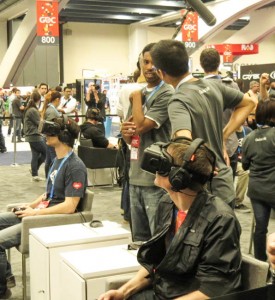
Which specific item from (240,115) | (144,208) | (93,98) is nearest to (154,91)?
(240,115)

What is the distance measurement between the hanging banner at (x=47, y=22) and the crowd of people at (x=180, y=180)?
1071 cm

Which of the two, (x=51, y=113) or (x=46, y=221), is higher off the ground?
(x=51, y=113)

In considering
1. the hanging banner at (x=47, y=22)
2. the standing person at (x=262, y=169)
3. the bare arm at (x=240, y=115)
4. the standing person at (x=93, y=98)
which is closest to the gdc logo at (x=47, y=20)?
the hanging banner at (x=47, y=22)

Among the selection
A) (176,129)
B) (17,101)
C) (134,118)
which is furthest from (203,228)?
(17,101)

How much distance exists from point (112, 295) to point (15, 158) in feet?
29.0

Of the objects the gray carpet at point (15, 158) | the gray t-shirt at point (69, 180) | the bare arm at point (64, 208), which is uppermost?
the gray t-shirt at point (69, 180)

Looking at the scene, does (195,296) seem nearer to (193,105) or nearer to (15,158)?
(193,105)

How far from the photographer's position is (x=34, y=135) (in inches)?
324

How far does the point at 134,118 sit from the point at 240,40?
18173 mm

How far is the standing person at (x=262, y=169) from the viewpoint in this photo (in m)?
3.83

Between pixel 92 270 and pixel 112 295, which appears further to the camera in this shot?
pixel 92 270

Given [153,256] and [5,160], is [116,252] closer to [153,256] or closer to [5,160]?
[153,256]

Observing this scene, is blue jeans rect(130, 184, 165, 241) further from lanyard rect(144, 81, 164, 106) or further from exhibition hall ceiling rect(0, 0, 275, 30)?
exhibition hall ceiling rect(0, 0, 275, 30)

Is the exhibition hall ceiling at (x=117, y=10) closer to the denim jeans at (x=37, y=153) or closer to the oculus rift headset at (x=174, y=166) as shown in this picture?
the denim jeans at (x=37, y=153)
